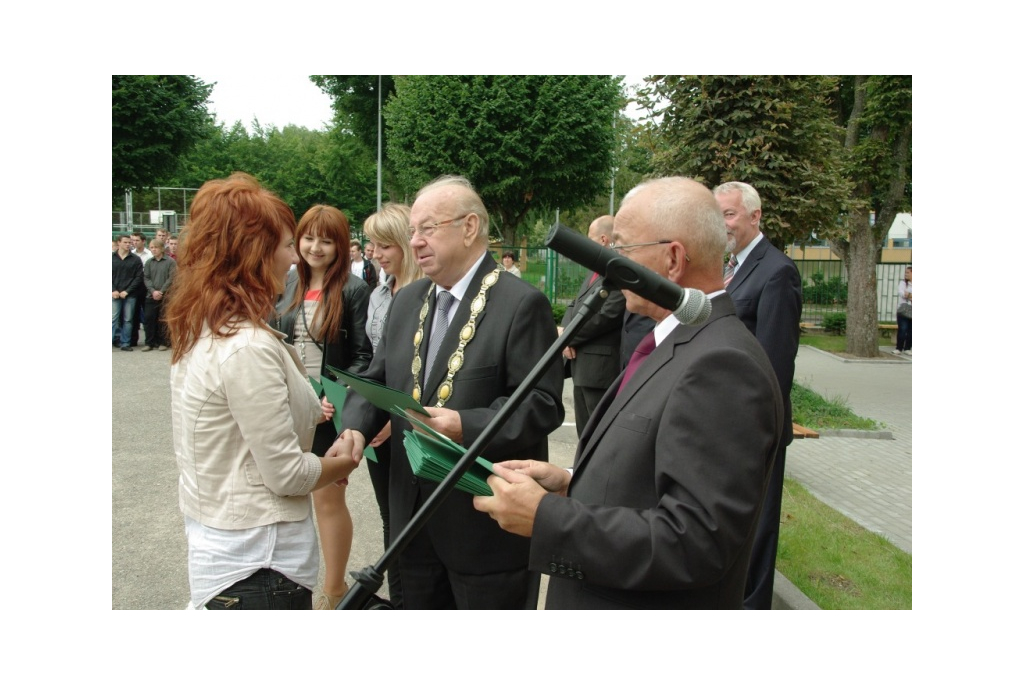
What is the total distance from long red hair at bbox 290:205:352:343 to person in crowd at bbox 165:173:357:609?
2.05 metres

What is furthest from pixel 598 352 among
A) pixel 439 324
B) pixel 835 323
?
pixel 835 323

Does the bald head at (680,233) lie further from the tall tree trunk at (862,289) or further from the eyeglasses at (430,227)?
the tall tree trunk at (862,289)

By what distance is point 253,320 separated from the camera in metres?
2.35

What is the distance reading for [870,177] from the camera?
592 inches

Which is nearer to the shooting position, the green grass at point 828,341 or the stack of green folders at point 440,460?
the stack of green folders at point 440,460

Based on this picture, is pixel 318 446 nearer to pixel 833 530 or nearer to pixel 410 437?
pixel 410 437

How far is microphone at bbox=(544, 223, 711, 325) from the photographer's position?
1522mm

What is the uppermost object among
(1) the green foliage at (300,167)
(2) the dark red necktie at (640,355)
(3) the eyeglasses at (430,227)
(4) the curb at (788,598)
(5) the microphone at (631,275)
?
(1) the green foliage at (300,167)

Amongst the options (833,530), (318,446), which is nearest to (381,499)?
(318,446)

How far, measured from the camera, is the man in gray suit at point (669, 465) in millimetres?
1678

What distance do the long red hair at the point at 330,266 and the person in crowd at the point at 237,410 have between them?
80.8 inches

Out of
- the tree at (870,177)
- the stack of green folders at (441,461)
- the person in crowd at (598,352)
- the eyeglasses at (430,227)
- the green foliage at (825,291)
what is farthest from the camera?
the green foliage at (825,291)

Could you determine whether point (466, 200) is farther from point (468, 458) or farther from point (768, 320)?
point (768, 320)

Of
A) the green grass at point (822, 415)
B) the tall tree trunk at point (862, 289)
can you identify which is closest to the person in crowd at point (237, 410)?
the green grass at point (822, 415)
